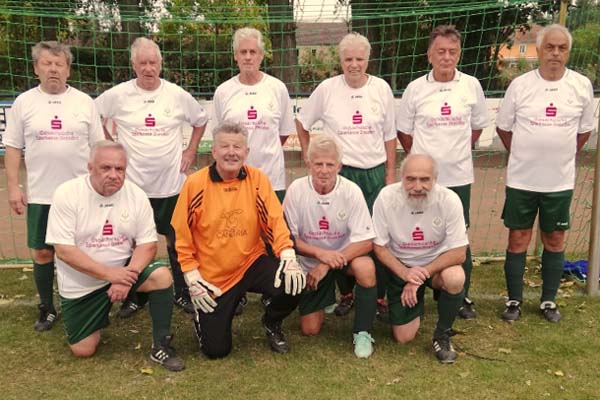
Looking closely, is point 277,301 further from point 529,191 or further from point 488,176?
point 488,176

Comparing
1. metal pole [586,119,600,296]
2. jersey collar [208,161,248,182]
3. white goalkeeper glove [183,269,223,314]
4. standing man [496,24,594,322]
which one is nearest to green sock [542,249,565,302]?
standing man [496,24,594,322]

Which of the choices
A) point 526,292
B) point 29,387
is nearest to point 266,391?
point 29,387

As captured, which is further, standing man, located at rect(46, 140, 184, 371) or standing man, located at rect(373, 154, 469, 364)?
standing man, located at rect(373, 154, 469, 364)

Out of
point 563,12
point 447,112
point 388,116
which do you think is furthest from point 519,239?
point 563,12

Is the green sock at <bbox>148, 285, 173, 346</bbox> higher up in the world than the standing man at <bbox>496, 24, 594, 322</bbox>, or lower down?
lower down

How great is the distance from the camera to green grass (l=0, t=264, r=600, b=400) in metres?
3.08

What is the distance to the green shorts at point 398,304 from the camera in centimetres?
363

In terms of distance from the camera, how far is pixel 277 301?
3.50 m

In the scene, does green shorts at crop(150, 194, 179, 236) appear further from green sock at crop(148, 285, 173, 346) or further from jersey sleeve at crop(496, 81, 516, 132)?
jersey sleeve at crop(496, 81, 516, 132)

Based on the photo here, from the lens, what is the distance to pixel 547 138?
380cm

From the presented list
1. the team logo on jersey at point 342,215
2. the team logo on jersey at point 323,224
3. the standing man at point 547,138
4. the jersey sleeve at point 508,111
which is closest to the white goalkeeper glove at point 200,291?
the team logo on jersey at point 323,224

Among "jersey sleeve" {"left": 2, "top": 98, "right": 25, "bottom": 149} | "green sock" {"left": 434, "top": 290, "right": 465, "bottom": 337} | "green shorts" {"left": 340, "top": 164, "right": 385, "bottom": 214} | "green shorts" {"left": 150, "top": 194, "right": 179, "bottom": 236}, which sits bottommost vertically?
"green sock" {"left": 434, "top": 290, "right": 465, "bottom": 337}

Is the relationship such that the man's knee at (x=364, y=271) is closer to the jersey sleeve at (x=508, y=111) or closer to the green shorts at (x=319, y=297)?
the green shorts at (x=319, y=297)

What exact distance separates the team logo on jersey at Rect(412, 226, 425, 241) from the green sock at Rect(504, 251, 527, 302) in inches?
37.4
